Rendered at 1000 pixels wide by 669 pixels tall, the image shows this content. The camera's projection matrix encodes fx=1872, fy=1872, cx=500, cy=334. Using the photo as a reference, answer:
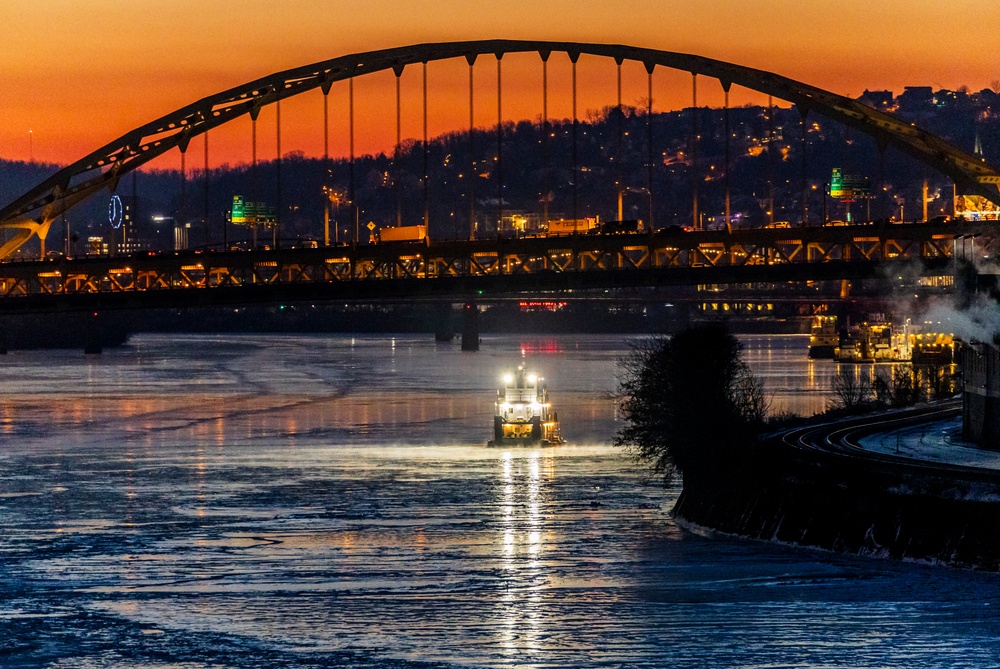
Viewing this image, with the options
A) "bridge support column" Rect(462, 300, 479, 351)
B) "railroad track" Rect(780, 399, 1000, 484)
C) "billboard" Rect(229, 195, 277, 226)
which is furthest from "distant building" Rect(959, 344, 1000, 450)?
"bridge support column" Rect(462, 300, 479, 351)

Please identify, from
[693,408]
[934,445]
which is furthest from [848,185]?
[934,445]

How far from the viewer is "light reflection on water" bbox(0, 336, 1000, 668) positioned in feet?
85.6

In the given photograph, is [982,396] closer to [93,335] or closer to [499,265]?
[499,265]

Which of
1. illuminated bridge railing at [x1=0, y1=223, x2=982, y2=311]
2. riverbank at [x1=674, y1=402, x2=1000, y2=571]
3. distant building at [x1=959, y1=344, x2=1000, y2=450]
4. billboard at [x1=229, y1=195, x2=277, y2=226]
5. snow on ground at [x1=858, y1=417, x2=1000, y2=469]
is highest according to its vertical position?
billboard at [x1=229, y1=195, x2=277, y2=226]

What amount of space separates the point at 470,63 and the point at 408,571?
6194 centimetres

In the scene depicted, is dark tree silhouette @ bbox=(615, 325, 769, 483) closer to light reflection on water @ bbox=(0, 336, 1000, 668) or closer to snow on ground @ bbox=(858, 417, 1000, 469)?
light reflection on water @ bbox=(0, 336, 1000, 668)

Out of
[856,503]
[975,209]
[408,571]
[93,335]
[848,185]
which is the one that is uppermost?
[848,185]

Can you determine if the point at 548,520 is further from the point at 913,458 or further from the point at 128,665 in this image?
the point at 128,665

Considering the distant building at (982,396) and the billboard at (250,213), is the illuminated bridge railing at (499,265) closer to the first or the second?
the billboard at (250,213)

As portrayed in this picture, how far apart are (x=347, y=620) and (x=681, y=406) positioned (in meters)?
16.0

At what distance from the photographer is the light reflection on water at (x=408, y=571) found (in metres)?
26.1

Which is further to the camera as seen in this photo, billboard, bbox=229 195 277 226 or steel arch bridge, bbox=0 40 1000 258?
billboard, bbox=229 195 277 226

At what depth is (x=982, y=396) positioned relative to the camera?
38656mm

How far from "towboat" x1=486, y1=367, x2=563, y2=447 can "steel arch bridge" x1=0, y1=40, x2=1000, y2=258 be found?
29048 millimetres
